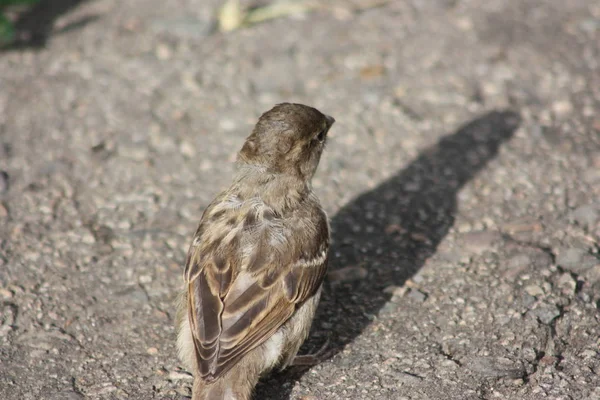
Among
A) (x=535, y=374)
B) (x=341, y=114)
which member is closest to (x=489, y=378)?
(x=535, y=374)

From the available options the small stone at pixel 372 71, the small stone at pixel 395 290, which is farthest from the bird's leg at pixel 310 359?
the small stone at pixel 372 71

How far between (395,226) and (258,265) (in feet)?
6.27

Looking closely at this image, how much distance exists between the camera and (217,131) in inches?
303

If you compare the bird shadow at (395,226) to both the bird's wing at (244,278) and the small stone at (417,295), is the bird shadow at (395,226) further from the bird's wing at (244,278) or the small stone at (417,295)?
the bird's wing at (244,278)

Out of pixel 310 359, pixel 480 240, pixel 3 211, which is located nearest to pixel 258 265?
pixel 310 359

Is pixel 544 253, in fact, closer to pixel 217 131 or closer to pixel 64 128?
pixel 217 131

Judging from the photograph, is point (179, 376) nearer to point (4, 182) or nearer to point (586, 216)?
point (4, 182)

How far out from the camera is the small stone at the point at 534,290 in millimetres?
5688

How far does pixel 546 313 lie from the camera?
5.50 metres

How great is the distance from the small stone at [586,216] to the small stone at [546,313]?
112 cm

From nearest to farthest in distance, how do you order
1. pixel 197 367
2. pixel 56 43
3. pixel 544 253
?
pixel 197 367 → pixel 544 253 → pixel 56 43

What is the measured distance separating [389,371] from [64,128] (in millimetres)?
4023

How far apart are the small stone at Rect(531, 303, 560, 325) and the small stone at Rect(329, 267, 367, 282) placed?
1.23 metres

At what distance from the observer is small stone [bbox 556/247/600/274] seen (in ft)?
19.5
